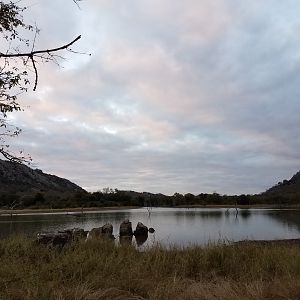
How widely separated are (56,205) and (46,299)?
5278 inches

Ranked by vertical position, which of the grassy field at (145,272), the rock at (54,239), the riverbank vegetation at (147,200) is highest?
the riverbank vegetation at (147,200)

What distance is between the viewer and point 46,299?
6.61 meters

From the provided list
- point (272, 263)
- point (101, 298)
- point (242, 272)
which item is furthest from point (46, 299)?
point (272, 263)

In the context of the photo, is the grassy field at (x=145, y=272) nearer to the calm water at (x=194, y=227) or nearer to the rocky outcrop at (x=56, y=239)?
the rocky outcrop at (x=56, y=239)

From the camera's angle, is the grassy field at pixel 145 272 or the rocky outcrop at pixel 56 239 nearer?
the grassy field at pixel 145 272

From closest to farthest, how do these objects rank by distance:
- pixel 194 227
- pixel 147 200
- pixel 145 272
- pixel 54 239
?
pixel 145 272, pixel 54 239, pixel 194 227, pixel 147 200

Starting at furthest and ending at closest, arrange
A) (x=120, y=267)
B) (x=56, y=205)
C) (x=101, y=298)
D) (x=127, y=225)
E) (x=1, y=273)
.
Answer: (x=56, y=205), (x=127, y=225), (x=120, y=267), (x=1, y=273), (x=101, y=298)

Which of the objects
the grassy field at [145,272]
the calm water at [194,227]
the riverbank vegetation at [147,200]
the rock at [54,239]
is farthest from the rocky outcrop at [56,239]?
the riverbank vegetation at [147,200]

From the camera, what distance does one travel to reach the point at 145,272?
9758 mm

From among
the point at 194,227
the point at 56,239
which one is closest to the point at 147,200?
the point at 194,227

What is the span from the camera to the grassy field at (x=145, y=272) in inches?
287

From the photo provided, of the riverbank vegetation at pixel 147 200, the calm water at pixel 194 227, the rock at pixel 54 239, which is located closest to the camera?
the rock at pixel 54 239

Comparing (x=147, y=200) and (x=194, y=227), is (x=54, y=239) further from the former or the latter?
(x=147, y=200)

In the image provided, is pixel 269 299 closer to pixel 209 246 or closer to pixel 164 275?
pixel 164 275
